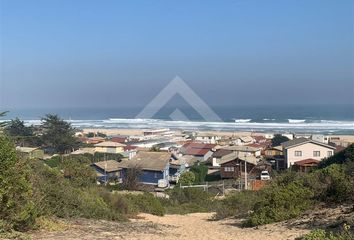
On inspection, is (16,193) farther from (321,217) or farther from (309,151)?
(309,151)

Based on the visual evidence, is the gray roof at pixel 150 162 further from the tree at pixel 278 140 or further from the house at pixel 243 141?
the house at pixel 243 141

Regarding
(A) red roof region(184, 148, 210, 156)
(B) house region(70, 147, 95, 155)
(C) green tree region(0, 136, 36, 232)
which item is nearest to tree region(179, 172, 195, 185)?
(A) red roof region(184, 148, 210, 156)

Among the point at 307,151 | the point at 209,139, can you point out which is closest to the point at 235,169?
the point at 307,151

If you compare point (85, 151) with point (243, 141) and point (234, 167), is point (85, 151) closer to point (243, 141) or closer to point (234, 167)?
point (234, 167)

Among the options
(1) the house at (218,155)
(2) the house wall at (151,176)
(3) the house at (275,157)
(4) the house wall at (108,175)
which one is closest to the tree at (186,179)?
(2) the house wall at (151,176)

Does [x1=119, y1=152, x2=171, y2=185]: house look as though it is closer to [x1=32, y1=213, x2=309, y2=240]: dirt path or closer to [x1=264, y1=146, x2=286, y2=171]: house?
[x1=264, y1=146, x2=286, y2=171]: house

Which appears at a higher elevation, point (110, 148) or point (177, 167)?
point (110, 148)
